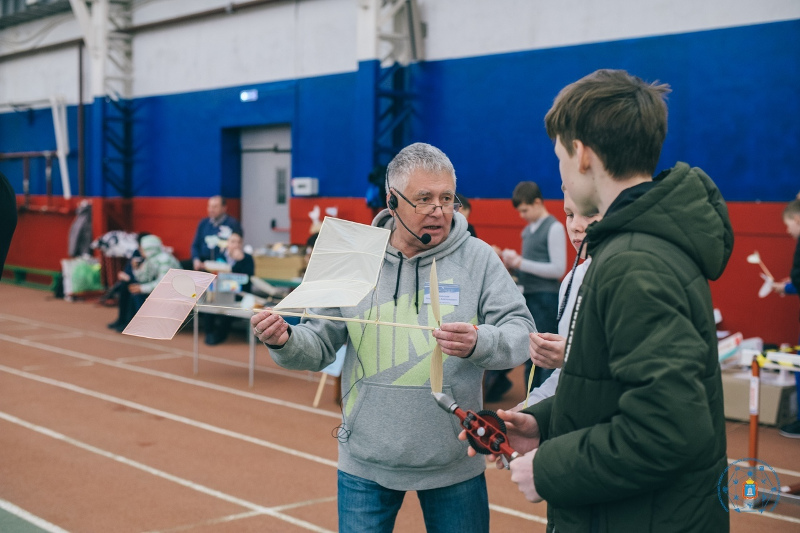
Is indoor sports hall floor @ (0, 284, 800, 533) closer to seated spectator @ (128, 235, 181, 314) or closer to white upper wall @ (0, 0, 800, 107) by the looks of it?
seated spectator @ (128, 235, 181, 314)

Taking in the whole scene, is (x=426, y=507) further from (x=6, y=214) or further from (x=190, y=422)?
(x=190, y=422)

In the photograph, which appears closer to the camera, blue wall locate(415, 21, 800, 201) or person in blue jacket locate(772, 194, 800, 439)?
person in blue jacket locate(772, 194, 800, 439)

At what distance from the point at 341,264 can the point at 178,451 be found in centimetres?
413

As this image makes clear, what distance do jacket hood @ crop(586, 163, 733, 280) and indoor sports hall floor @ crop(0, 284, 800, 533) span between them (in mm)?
3281

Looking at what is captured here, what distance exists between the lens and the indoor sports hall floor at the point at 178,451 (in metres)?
4.56

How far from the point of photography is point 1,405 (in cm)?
708

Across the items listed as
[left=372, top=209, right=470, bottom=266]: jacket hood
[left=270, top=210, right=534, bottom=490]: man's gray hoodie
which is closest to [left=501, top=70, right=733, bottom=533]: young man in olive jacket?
[left=270, top=210, right=534, bottom=490]: man's gray hoodie

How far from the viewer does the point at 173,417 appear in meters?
6.85

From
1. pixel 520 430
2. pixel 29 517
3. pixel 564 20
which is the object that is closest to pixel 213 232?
pixel 564 20

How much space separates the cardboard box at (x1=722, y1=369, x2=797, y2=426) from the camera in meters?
6.57

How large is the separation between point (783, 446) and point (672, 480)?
17.2 ft

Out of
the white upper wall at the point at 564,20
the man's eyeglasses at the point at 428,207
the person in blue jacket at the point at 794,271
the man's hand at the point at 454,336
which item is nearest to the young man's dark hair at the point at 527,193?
the person in blue jacket at the point at 794,271

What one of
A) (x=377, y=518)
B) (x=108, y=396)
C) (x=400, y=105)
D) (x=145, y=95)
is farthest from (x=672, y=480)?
(x=145, y=95)

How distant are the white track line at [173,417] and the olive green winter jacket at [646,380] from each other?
4147mm
